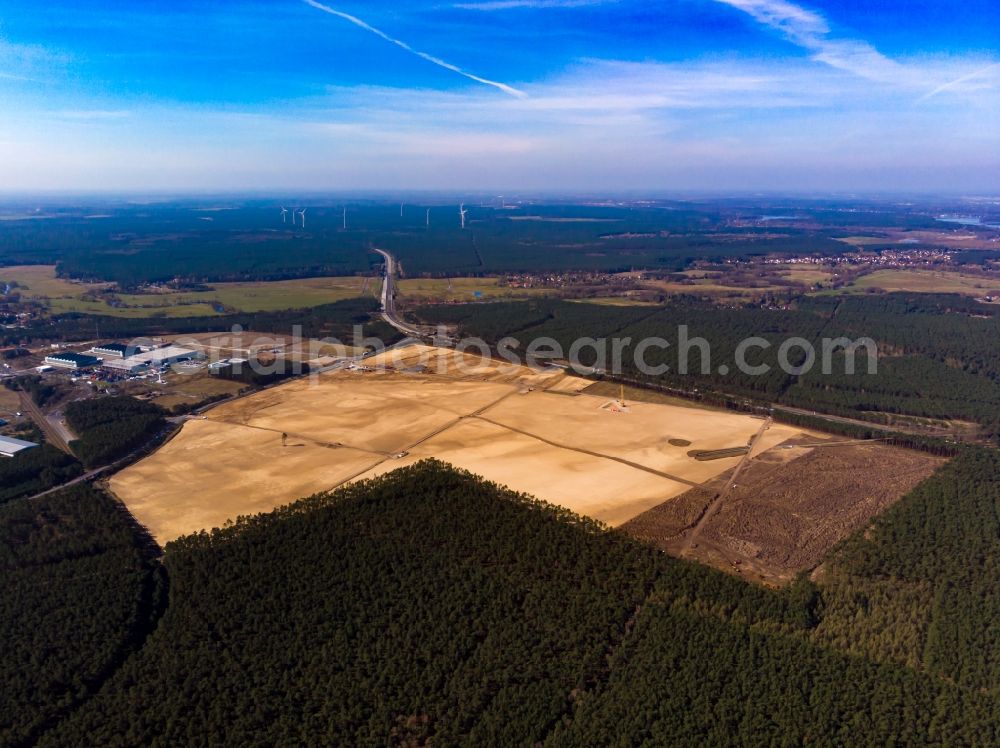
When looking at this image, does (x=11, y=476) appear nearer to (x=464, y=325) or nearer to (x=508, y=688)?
(x=508, y=688)

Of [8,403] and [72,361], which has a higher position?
[72,361]

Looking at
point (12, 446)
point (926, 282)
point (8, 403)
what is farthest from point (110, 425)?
point (926, 282)

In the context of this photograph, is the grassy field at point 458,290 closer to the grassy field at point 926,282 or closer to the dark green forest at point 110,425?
the grassy field at point 926,282

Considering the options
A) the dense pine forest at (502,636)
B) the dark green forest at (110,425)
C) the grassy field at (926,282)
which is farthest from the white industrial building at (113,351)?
→ the grassy field at (926,282)

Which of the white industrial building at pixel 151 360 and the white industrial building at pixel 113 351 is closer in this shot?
the white industrial building at pixel 151 360

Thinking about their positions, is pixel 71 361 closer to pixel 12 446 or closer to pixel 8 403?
pixel 8 403

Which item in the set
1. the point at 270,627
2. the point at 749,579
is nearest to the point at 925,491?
the point at 749,579
